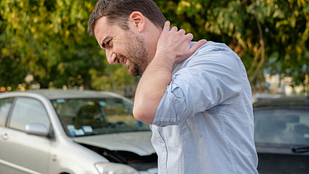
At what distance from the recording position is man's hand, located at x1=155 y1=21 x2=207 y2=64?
128 cm

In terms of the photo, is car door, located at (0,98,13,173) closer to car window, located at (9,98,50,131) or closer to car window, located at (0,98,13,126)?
car window, located at (0,98,13,126)

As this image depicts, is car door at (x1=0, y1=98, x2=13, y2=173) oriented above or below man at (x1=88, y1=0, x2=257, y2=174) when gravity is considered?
below

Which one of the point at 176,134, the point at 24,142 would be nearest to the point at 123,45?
the point at 176,134

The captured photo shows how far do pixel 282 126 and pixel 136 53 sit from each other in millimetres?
2466

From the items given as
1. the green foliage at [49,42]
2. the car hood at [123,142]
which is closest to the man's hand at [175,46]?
the car hood at [123,142]

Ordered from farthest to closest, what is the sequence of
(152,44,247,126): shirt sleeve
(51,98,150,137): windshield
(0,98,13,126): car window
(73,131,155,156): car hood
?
(0,98,13,126): car window, (51,98,150,137): windshield, (73,131,155,156): car hood, (152,44,247,126): shirt sleeve

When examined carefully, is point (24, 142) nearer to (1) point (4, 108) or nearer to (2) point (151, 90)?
(1) point (4, 108)

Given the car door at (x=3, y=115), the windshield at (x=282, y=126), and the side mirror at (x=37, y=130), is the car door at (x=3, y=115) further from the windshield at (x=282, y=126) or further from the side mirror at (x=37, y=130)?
the windshield at (x=282, y=126)

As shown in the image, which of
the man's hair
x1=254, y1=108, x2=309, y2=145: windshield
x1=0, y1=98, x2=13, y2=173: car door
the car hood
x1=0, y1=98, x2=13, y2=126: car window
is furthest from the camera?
x1=0, y1=98, x2=13, y2=126: car window

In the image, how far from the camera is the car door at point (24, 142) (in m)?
3.67

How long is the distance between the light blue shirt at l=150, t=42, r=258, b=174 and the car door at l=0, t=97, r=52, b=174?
8.90 feet

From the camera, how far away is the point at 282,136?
10.7 feet

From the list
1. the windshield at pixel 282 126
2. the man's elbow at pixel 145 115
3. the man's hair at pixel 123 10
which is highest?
the man's hair at pixel 123 10

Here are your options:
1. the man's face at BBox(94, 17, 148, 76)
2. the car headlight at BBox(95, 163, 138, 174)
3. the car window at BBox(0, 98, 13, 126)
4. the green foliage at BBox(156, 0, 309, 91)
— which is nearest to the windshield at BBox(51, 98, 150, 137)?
the car headlight at BBox(95, 163, 138, 174)
